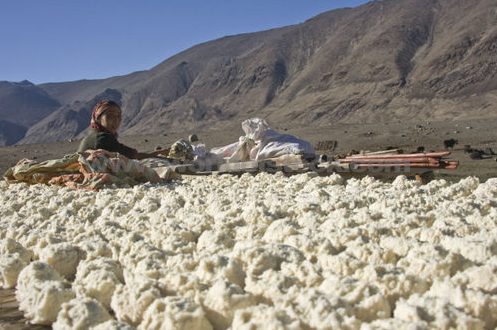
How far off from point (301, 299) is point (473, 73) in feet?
121

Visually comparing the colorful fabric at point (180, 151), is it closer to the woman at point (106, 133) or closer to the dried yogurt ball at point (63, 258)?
the woman at point (106, 133)

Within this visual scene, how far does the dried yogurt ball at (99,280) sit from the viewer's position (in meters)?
2.40

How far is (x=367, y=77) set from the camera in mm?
40406

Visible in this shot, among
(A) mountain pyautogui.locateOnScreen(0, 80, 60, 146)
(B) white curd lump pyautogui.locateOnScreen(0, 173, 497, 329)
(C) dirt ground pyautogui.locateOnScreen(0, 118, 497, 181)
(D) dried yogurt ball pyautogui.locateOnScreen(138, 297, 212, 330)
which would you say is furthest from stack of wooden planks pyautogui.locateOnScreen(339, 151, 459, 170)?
(A) mountain pyautogui.locateOnScreen(0, 80, 60, 146)

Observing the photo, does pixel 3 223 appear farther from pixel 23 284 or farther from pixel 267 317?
pixel 267 317

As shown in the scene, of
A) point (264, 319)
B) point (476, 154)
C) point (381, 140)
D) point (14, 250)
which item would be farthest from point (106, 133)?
point (381, 140)

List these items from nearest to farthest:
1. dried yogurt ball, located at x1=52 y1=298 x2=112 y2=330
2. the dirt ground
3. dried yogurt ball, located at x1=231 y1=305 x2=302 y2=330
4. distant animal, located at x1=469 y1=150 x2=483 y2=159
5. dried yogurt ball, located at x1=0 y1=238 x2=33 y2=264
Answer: dried yogurt ball, located at x1=231 y1=305 x2=302 y2=330 < dried yogurt ball, located at x1=52 y1=298 x2=112 y2=330 < dried yogurt ball, located at x1=0 y1=238 x2=33 y2=264 < distant animal, located at x1=469 y1=150 x2=483 y2=159 < the dirt ground

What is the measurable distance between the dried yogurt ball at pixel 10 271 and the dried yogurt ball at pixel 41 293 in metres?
0.33

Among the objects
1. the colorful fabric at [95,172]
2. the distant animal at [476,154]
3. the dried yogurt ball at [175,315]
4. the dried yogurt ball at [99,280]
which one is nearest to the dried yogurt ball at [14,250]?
the dried yogurt ball at [99,280]

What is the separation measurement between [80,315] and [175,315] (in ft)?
1.29

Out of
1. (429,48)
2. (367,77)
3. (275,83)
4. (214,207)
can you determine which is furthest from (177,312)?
(275,83)

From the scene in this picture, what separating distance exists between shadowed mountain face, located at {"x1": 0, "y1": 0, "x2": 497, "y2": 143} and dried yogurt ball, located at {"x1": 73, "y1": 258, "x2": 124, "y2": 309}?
2983cm

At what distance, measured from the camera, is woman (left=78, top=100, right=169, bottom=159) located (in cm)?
650

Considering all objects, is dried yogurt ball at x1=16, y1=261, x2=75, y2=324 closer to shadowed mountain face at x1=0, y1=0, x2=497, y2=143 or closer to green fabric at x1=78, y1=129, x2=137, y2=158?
green fabric at x1=78, y1=129, x2=137, y2=158
